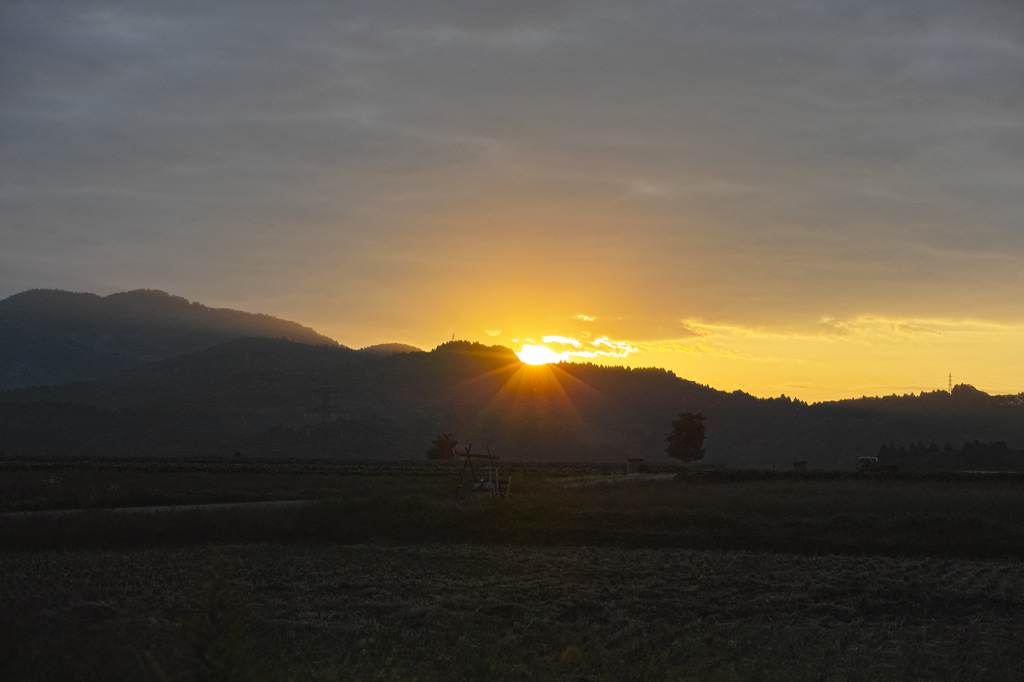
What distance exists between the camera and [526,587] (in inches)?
1003

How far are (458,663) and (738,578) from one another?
1307 centimetres

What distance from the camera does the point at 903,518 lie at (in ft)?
128

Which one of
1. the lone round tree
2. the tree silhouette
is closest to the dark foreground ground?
A: the lone round tree

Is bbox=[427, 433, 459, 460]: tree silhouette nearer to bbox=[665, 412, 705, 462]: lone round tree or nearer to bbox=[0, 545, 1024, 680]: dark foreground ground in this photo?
bbox=[665, 412, 705, 462]: lone round tree

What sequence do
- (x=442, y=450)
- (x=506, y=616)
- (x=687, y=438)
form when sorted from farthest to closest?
(x=442, y=450)
(x=687, y=438)
(x=506, y=616)

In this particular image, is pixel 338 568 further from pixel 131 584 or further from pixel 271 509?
pixel 271 509

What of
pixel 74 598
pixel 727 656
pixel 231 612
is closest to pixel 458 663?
pixel 727 656

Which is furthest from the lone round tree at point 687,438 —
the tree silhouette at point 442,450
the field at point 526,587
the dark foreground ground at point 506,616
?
the dark foreground ground at point 506,616

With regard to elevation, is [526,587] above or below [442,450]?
below

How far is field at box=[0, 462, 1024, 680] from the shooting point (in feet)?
49.7

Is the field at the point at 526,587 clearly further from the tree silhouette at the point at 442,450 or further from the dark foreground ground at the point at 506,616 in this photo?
the tree silhouette at the point at 442,450

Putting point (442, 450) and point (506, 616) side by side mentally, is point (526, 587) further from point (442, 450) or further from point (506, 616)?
point (442, 450)

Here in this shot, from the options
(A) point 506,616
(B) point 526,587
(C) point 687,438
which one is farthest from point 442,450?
(A) point 506,616

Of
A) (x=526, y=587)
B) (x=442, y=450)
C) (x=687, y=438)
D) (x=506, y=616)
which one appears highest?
(x=687, y=438)
